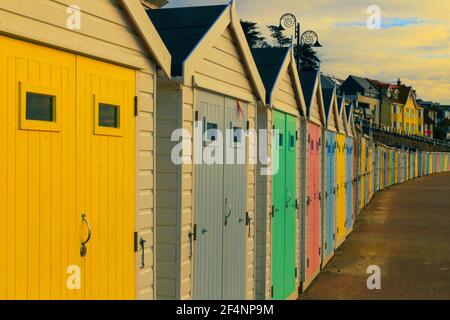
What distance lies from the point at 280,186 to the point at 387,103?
87.4m

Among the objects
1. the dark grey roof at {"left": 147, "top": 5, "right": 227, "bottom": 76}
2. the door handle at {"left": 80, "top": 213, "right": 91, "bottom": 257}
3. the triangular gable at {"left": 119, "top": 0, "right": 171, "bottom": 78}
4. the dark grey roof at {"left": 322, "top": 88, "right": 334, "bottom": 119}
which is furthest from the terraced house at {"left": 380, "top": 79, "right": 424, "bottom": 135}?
the door handle at {"left": 80, "top": 213, "right": 91, "bottom": 257}

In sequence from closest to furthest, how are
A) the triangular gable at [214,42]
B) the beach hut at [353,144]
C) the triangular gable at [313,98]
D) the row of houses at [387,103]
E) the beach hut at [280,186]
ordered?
the triangular gable at [214,42] < the beach hut at [280,186] < the triangular gable at [313,98] < the beach hut at [353,144] < the row of houses at [387,103]

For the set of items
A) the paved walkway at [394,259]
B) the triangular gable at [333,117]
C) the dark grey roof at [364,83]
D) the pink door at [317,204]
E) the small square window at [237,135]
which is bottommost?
the paved walkway at [394,259]

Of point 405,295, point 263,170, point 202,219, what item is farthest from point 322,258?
point 202,219

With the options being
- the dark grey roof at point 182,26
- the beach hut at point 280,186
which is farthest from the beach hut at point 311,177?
the dark grey roof at point 182,26

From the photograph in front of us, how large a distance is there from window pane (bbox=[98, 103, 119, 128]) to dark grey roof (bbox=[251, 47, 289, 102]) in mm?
4155

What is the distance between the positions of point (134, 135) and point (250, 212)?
311 cm

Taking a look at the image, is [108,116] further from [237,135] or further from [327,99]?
[327,99]

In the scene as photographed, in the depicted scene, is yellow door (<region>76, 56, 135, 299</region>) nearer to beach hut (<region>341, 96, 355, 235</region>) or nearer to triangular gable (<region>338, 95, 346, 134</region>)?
triangular gable (<region>338, 95, 346, 134</region>)

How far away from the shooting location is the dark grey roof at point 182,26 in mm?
5477

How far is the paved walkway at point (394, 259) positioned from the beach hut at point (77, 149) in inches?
244

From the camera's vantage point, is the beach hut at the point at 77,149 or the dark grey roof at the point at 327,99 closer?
the beach hut at the point at 77,149

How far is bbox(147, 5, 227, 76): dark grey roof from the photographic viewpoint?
5477 mm

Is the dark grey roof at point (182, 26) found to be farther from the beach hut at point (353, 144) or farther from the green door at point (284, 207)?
the beach hut at point (353, 144)
